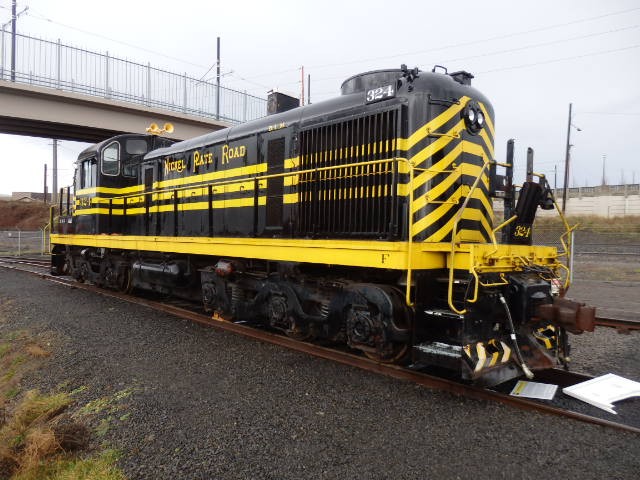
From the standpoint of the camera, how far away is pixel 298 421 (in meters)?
3.77

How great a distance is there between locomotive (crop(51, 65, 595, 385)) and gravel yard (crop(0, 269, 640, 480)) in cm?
50

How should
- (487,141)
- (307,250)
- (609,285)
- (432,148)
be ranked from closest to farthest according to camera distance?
1. (432,148)
2. (307,250)
3. (487,141)
4. (609,285)

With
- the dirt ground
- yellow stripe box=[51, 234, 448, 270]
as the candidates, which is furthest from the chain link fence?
the dirt ground

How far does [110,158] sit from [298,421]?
27.9 ft

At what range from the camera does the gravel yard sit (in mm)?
3100

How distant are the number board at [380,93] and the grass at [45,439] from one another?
394 centimetres

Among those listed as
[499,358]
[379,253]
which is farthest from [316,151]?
[499,358]

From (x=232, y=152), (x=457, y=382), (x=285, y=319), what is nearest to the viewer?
(x=457, y=382)

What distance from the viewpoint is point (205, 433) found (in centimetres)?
360

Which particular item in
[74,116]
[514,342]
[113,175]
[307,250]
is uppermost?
[74,116]

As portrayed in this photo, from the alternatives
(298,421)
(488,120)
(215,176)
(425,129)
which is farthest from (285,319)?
(488,120)

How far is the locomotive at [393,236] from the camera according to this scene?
4395 millimetres

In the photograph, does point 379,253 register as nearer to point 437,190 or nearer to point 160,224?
point 437,190

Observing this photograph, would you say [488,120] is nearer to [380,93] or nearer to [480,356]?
[380,93]
